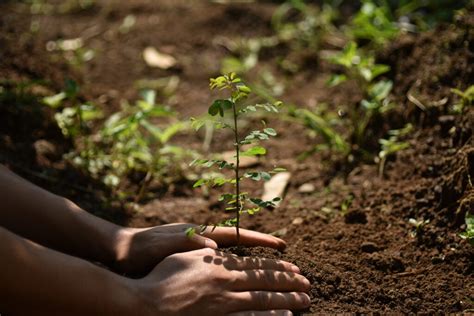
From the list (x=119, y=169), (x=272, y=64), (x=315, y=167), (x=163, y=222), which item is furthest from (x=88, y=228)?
(x=272, y=64)

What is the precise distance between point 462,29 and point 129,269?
1.86 meters

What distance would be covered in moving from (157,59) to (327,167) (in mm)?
1607

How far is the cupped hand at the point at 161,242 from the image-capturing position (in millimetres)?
2229

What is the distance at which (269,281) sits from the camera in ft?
6.93

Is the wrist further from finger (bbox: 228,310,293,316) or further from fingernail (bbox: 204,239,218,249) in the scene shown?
finger (bbox: 228,310,293,316)

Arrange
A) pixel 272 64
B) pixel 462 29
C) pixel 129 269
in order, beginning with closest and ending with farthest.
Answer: pixel 129 269 → pixel 462 29 → pixel 272 64

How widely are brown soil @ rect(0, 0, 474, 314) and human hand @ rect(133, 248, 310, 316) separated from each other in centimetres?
11

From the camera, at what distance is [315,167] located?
10.4 ft

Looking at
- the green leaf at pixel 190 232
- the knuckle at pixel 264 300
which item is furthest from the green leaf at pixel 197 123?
the knuckle at pixel 264 300

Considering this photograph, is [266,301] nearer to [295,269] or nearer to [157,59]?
[295,269]

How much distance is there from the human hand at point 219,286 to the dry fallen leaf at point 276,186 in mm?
787

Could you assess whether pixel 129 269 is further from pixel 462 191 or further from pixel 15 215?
pixel 462 191

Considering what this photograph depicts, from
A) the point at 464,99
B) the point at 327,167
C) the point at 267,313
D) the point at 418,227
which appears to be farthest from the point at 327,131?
the point at 267,313

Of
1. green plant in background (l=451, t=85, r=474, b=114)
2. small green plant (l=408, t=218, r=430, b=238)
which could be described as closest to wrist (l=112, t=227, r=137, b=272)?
small green plant (l=408, t=218, r=430, b=238)
